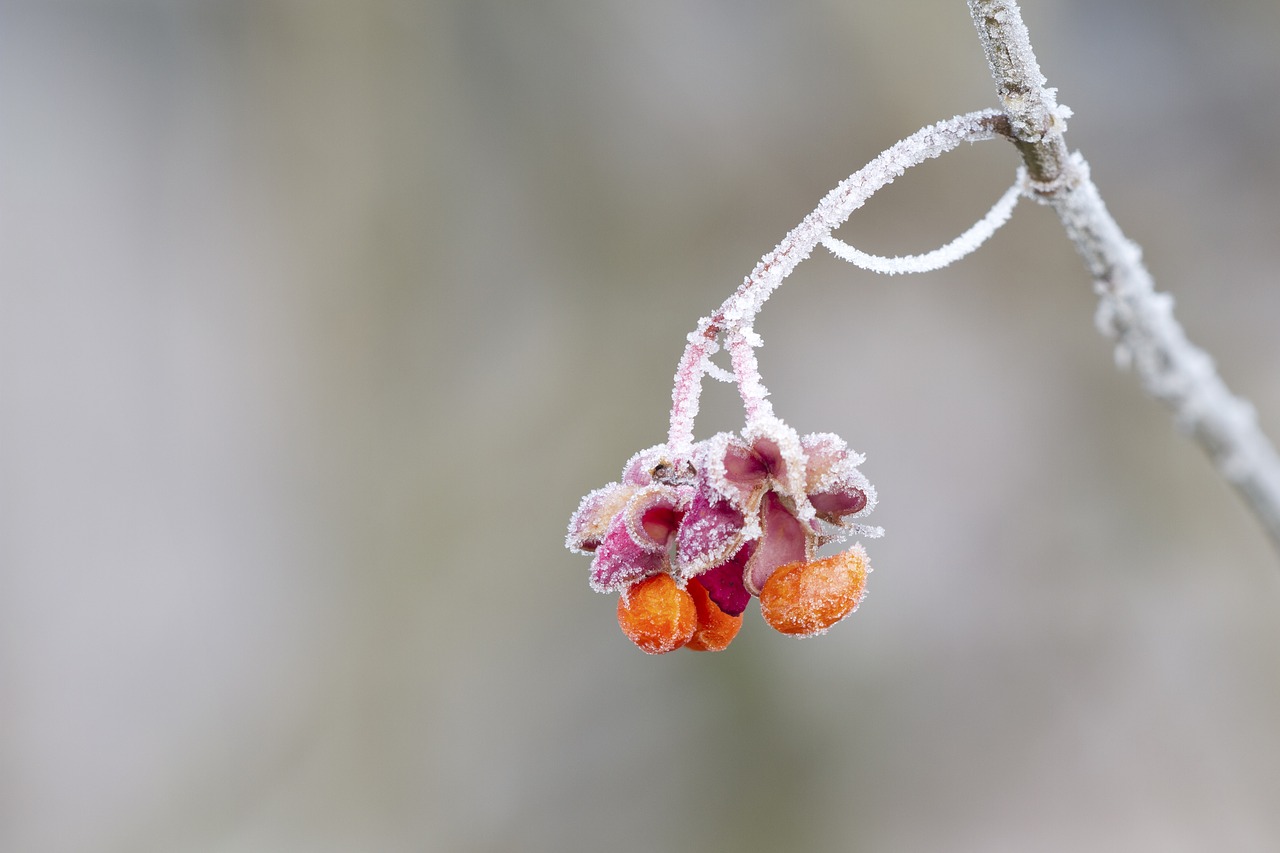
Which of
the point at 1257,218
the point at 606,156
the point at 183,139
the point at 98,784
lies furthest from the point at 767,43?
the point at 98,784

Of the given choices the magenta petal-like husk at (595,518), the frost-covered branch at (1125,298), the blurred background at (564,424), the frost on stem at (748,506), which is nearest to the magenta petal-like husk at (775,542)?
the frost on stem at (748,506)

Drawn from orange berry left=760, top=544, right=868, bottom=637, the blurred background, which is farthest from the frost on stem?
the blurred background

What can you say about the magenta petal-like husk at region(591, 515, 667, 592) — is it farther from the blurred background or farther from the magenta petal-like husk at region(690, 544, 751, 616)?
the blurred background

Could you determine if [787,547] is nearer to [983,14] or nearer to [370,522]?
[983,14]

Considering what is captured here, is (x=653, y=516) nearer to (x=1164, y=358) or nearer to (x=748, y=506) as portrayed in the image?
(x=748, y=506)

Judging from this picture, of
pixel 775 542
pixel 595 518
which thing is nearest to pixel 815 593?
pixel 775 542

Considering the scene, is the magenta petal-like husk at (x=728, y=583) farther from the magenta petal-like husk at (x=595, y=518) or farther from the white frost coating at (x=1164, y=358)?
the white frost coating at (x=1164, y=358)
